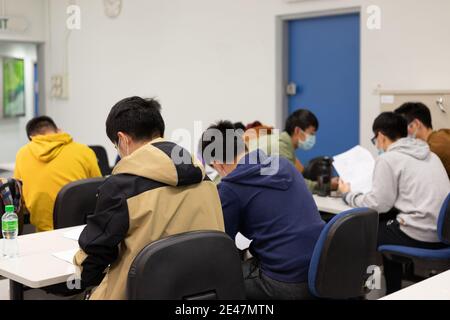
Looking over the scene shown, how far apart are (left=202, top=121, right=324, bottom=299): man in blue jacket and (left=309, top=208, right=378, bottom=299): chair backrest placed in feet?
0.33

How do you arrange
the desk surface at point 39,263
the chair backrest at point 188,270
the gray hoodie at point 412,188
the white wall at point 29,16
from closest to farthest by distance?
the chair backrest at point 188,270 → the desk surface at point 39,263 → the gray hoodie at point 412,188 → the white wall at point 29,16

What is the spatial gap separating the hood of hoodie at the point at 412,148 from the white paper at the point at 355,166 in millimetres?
517

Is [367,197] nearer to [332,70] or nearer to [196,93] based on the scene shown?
[332,70]

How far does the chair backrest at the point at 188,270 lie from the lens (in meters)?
1.85

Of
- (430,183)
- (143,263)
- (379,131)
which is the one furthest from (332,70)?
(143,263)

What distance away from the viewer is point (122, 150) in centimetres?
227

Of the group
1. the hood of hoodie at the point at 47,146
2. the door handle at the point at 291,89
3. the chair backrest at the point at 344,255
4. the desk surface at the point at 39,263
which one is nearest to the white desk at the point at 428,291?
the chair backrest at the point at 344,255

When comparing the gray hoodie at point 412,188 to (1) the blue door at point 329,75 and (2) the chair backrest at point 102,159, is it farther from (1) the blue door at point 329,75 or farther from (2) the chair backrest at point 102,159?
(2) the chair backrest at point 102,159

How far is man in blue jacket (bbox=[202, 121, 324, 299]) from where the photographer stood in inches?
Result: 99.7

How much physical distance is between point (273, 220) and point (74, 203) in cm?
118

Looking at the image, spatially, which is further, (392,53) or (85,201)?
(392,53)

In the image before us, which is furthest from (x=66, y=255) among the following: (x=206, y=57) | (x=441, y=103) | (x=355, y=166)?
(x=206, y=57)

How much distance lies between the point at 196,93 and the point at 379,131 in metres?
3.13

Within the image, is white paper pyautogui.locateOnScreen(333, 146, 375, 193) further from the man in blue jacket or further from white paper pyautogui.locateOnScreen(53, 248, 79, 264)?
white paper pyautogui.locateOnScreen(53, 248, 79, 264)
